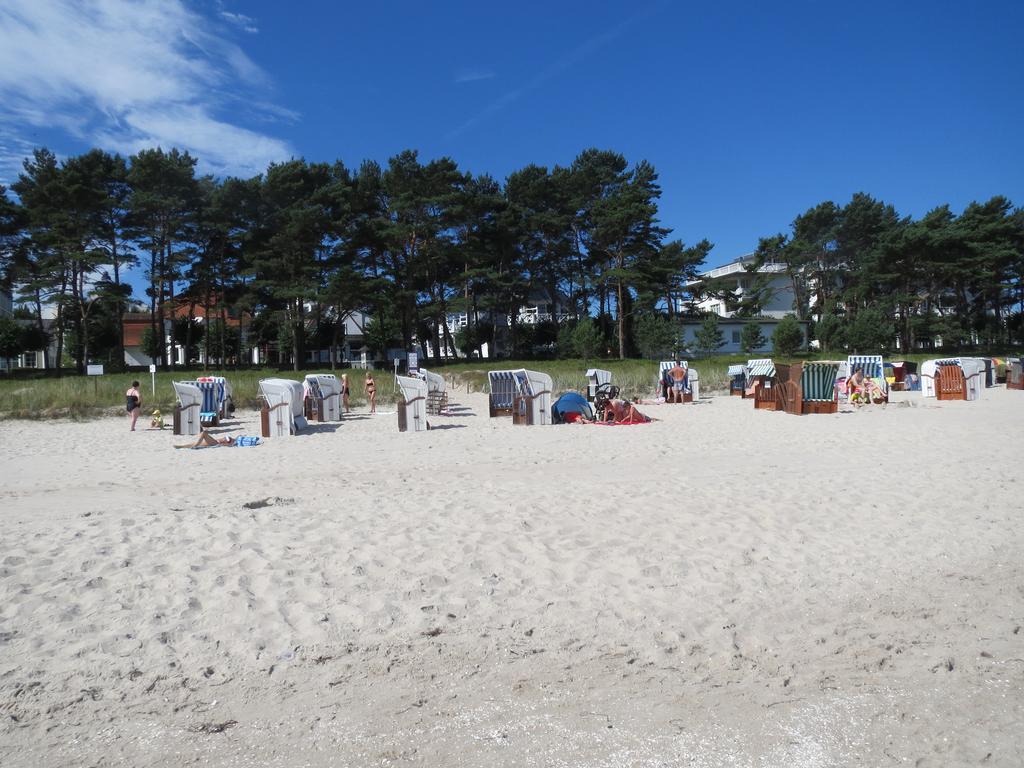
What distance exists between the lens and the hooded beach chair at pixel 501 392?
17734mm

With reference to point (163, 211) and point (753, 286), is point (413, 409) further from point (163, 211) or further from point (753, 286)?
point (753, 286)

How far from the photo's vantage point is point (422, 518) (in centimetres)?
573

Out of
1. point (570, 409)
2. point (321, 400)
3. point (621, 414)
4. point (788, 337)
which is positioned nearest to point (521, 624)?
point (621, 414)

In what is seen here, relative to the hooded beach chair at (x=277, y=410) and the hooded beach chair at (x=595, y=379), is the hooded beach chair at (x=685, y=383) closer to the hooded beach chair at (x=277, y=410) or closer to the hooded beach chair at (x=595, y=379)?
the hooded beach chair at (x=595, y=379)

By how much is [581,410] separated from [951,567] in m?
11.0

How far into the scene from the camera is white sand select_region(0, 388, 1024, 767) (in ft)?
8.91

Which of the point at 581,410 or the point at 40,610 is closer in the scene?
the point at 40,610

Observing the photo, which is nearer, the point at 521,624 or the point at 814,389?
the point at 521,624

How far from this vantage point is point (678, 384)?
69.3 feet

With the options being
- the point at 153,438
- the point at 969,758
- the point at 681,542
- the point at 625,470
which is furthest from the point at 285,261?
the point at 969,758

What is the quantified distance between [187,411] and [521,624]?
12.6 m

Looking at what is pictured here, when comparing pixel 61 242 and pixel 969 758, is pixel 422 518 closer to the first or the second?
pixel 969 758

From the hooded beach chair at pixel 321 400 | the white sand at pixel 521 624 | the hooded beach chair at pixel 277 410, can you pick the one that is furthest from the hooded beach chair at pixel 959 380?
the hooded beach chair at pixel 277 410

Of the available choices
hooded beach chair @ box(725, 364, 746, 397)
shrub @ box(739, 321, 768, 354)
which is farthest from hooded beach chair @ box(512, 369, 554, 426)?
shrub @ box(739, 321, 768, 354)
